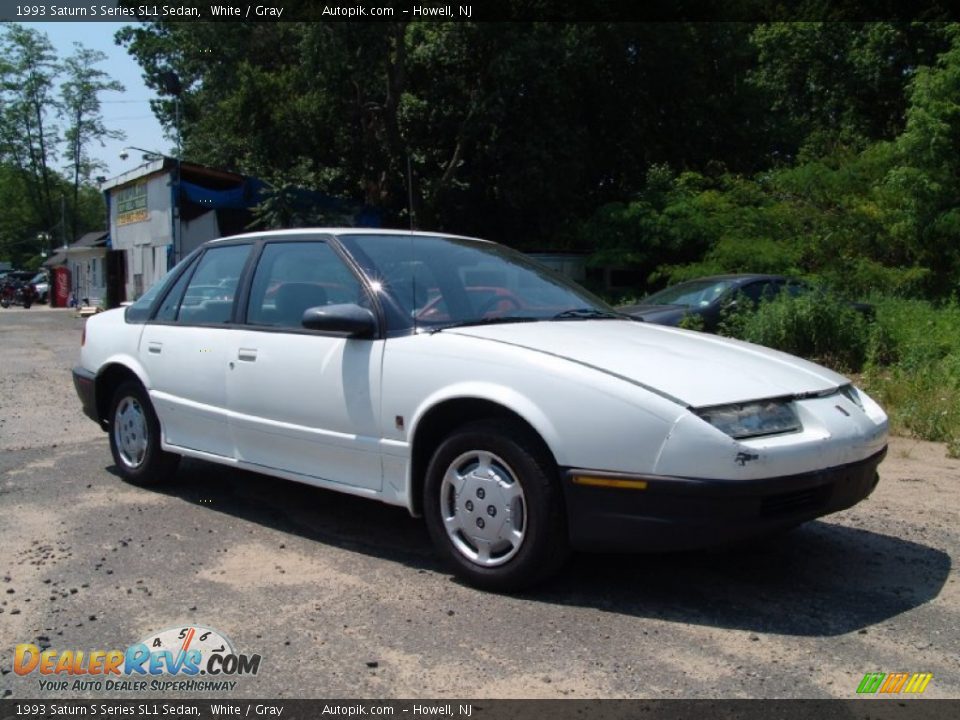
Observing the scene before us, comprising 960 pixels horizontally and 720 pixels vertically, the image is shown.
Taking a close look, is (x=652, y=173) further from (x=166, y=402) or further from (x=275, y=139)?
(x=166, y=402)

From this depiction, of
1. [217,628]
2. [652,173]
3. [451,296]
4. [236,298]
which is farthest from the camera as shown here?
[652,173]

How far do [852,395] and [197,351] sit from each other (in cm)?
350

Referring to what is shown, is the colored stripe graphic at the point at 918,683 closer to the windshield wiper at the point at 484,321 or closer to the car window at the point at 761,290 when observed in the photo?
the windshield wiper at the point at 484,321

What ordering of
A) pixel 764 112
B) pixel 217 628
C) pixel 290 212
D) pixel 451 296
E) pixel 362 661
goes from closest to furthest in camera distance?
pixel 362 661 → pixel 217 628 → pixel 451 296 → pixel 290 212 → pixel 764 112

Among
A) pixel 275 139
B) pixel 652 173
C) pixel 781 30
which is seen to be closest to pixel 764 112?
pixel 781 30

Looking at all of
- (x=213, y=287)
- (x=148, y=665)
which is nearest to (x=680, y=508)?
(x=148, y=665)

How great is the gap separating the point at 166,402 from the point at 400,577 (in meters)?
2.13

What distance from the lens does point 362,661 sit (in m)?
3.26

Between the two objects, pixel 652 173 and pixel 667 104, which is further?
pixel 667 104

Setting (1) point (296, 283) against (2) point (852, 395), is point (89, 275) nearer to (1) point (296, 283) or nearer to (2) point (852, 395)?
(1) point (296, 283)

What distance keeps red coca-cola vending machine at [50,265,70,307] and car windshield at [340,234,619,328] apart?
4148cm

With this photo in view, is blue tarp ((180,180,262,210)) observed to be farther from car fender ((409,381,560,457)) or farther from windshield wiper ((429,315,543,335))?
car fender ((409,381,560,457))

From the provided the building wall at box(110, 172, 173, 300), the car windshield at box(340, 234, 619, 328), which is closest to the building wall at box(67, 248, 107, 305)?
the building wall at box(110, 172, 173, 300)

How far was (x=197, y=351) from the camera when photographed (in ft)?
17.2
